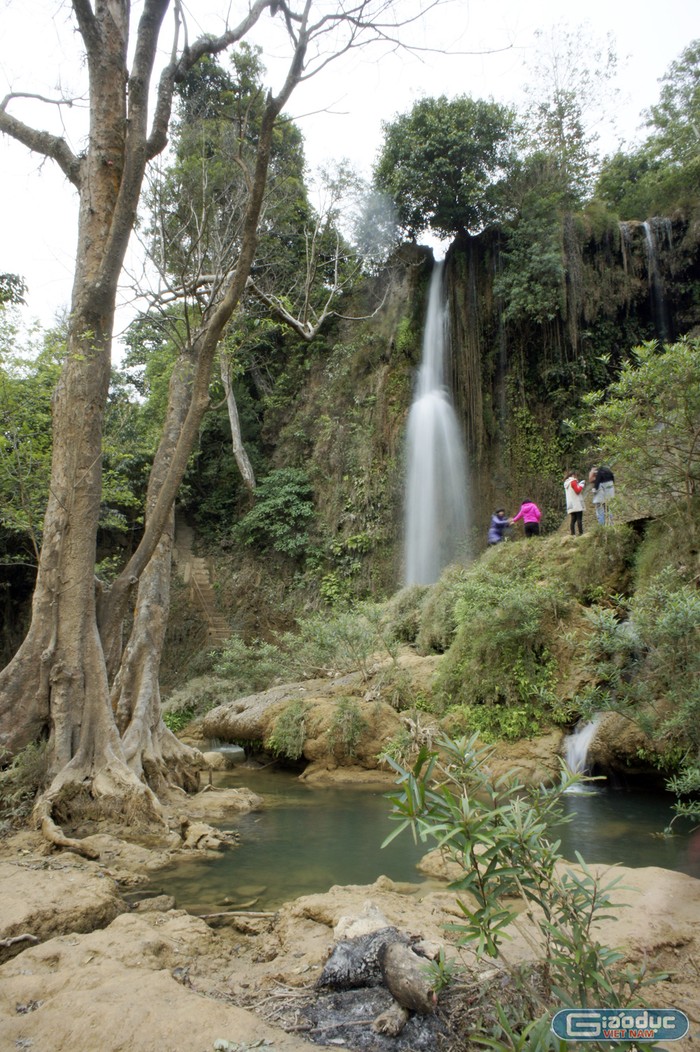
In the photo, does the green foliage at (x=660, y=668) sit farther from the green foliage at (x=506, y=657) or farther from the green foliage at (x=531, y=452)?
the green foliage at (x=531, y=452)

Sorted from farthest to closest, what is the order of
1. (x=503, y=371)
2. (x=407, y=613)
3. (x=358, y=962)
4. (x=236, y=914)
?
(x=503, y=371)
(x=407, y=613)
(x=236, y=914)
(x=358, y=962)

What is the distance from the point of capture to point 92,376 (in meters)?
7.66

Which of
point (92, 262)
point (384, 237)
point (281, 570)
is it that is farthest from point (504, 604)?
point (384, 237)

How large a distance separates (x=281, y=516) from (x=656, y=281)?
13.5 metres

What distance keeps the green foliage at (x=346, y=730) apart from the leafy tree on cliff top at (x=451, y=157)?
54.2 feet

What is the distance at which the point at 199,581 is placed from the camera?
22.1 m

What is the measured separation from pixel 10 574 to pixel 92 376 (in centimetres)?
1557

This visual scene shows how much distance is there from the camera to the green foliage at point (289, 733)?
401 inches

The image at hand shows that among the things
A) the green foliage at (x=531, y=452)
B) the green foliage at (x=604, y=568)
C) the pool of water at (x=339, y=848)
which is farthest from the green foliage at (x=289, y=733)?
the green foliage at (x=531, y=452)

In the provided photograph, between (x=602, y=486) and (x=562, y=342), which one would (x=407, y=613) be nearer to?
(x=602, y=486)

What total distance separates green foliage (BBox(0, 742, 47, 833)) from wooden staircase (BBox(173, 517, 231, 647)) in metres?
13.4

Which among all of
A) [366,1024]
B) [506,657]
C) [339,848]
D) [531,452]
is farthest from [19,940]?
[531,452]

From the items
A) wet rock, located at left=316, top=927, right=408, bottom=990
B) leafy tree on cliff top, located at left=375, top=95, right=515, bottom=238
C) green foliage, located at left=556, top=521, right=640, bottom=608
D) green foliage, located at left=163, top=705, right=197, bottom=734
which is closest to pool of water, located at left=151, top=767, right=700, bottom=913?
wet rock, located at left=316, top=927, right=408, bottom=990

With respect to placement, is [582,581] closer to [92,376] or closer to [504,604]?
[504,604]
